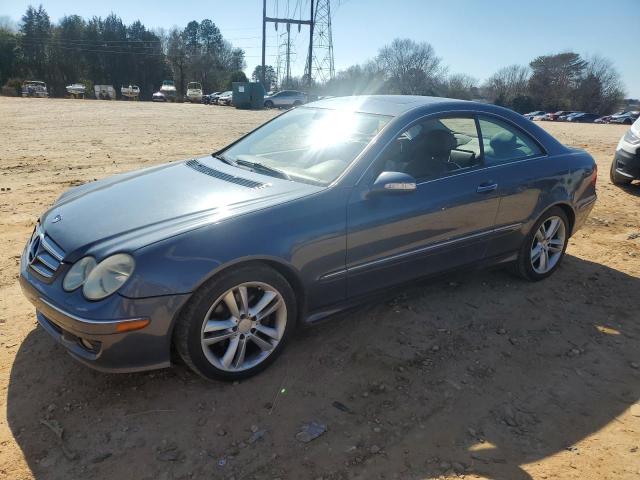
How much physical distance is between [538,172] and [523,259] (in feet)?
2.46

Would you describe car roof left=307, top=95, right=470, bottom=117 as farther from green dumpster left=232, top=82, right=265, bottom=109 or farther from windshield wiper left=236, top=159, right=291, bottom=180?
green dumpster left=232, top=82, right=265, bottom=109

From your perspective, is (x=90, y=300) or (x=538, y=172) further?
(x=538, y=172)

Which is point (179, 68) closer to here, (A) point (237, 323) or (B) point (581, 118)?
(B) point (581, 118)

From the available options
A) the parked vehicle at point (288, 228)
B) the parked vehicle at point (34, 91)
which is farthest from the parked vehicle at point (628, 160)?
the parked vehicle at point (34, 91)

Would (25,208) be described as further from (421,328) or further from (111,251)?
(421,328)

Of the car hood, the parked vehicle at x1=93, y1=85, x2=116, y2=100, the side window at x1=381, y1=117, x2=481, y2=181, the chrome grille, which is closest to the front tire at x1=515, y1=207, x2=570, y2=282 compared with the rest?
the side window at x1=381, y1=117, x2=481, y2=181

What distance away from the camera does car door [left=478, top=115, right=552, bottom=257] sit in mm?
3916

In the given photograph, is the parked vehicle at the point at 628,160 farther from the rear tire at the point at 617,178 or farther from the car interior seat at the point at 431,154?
the car interior seat at the point at 431,154

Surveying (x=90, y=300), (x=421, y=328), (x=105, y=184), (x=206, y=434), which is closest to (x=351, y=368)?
(x=421, y=328)

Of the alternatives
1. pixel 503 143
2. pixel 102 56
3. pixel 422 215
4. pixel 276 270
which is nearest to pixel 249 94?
pixel 503 143

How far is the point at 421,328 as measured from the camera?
3568 mm

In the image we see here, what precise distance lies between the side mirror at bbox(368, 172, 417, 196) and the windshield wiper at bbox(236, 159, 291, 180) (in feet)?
1.95

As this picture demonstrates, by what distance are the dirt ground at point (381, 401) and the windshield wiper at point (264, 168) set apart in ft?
3.64

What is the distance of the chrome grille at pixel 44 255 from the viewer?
8.84 feet
